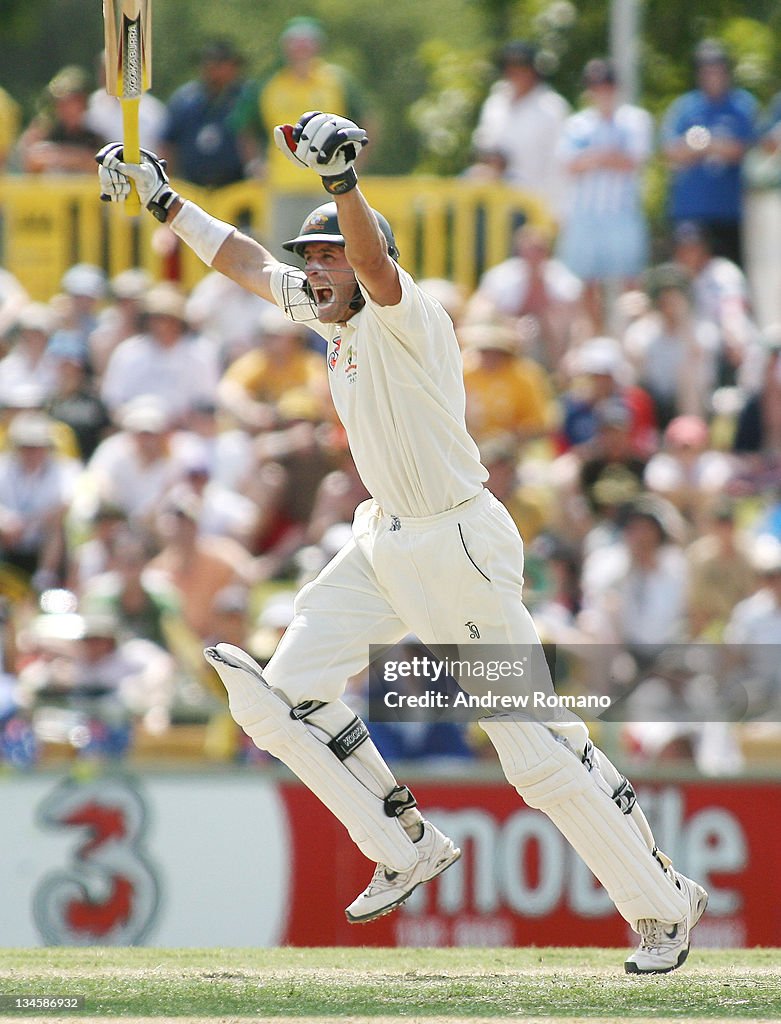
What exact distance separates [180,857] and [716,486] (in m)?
3.95

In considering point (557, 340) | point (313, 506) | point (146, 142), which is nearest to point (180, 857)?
point (313, 506)

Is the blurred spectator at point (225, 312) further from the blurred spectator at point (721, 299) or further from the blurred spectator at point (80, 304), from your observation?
the blurred spectator at point (721, 299)

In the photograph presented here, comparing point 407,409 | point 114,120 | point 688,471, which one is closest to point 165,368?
point 114,120

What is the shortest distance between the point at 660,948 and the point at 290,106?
328 inches

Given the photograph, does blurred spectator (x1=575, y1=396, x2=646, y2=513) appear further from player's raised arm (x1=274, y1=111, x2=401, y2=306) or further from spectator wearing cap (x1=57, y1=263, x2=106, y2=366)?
player's raised arm (x1=274, y1=111, x2=401, y2=306)

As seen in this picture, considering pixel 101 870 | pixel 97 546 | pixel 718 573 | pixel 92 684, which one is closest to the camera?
pixel 101 870

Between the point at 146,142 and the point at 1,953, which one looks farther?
the point at 146,142

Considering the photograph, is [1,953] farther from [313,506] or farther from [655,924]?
[313,506]

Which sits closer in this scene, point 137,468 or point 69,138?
point 137,468

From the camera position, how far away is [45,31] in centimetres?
3712

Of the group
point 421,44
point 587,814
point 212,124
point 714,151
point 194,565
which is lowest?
point 587,814

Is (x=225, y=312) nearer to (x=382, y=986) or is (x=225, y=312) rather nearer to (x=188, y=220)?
(x=188, y=220)

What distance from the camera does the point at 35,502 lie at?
36.5 ft

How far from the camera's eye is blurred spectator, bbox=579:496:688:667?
32.4 ft
